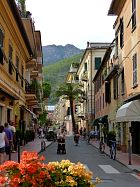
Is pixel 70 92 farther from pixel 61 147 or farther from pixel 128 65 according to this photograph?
pixel 128 65

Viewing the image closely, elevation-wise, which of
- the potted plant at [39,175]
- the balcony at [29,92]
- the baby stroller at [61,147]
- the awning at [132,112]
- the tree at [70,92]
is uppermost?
the tree at [70,92]

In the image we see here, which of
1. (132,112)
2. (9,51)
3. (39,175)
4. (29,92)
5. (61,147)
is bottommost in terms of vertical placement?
(61,147)

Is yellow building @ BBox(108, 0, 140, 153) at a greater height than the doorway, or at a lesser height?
greater

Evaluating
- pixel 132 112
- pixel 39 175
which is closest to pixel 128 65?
pixel 132 112

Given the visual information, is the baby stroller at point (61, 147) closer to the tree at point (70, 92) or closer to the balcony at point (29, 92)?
the balcony at point (29, 92)

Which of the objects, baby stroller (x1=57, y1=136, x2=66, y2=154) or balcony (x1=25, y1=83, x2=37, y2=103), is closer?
baby stroller (x1=57, y1=136, x2=66, y2=154)

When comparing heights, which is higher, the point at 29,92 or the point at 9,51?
the point at 9,51

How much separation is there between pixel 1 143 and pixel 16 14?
32.7ft

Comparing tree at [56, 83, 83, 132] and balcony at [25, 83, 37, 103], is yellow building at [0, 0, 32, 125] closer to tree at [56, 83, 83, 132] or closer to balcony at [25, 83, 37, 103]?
balcony at [25, 83, 37, 103]

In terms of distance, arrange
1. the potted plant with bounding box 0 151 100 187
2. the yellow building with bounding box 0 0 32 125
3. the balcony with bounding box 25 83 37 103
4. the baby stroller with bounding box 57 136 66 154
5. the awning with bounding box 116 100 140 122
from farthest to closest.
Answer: the balcony with bounding box 25 83 37 103 < the baby stroller with bounding box 57 136 66 154 < the yellow building with bounding box 0 0 32 125 < the awning with bounding box 116 100 140 122 < the potted plant with bounding box 0 151 100 187

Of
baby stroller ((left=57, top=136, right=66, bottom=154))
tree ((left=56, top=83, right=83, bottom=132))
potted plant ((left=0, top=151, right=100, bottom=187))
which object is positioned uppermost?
tree ((left=56, top=83, right=83, bottom=132))

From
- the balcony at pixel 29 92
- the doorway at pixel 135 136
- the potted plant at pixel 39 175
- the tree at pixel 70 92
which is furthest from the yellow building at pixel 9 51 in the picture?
the tree at pixel 70 92

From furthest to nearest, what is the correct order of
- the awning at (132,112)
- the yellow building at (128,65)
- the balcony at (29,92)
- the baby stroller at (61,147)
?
the balcony at (29,92) → the baby stroller at (61,147) → the yellow building at (128,65) → the awning at (132,112)

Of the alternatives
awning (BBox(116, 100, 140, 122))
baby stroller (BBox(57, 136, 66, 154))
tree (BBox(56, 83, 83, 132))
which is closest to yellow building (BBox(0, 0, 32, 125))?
baby stroller (BBox(57, 136, 66, 154))
